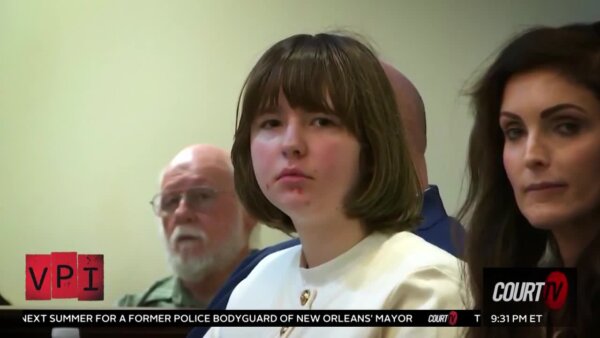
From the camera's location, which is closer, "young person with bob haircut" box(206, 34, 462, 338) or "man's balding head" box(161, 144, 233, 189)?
"young person with bob haircut" box(206, 34, 462, 338)

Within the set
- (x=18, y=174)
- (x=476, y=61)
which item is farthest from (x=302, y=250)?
(x=18, y=174)

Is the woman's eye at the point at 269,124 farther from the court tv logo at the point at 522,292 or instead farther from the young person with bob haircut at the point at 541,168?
the court tv logo at the point at 522,292

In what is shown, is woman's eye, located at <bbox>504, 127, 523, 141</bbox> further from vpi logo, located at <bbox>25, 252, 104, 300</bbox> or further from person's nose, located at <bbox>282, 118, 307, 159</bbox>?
vpi logo, located at <bbox>25, 252, 104, 300</bbox>

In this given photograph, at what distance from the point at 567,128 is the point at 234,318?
71 centimetres

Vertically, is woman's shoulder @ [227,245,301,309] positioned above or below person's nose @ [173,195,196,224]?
below

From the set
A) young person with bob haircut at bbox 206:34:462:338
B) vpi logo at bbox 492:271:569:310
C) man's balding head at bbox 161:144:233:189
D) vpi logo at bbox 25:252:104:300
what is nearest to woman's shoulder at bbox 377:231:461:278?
young person with bob haircut at bbox 206:34:462:338

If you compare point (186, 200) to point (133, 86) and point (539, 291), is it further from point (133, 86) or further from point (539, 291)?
point (539, 291)

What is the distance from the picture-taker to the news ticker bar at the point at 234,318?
1429mm

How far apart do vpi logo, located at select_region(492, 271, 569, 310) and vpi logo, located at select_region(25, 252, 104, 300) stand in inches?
30.5

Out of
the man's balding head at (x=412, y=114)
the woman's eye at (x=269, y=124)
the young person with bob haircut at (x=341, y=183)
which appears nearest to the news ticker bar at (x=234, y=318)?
the young person with bob haircut at (x=341, y=183)

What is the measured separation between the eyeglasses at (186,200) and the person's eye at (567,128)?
2.11ft

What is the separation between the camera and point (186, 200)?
61.0 inches

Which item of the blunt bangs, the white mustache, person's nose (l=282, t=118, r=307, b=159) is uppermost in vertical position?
the blunt bangs

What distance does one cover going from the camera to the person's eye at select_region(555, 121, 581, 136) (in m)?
1.42
